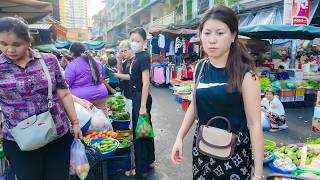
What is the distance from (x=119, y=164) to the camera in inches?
166

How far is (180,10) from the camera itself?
25.1 meters

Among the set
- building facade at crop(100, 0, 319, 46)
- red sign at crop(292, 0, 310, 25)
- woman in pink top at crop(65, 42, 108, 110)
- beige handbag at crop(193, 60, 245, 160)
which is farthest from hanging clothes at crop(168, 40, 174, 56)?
beige handbag at crop(193, 60, 245, 160)

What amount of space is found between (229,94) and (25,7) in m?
4.62

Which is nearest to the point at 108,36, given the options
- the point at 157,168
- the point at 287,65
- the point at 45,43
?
the point at 45,43

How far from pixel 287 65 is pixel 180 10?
15.6 m

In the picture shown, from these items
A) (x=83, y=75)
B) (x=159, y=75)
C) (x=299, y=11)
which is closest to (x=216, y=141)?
(x=83, y=75)

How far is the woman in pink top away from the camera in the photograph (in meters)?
4.20

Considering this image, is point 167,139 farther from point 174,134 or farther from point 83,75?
point 83,75

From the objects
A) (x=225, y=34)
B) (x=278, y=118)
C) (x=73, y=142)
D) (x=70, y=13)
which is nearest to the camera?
(x=225, y=34)

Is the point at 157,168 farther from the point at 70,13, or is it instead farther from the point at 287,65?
the point at 70,13

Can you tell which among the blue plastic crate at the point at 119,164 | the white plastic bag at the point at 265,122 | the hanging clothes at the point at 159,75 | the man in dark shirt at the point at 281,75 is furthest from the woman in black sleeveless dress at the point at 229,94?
the hanging clothes at the point at 159,75

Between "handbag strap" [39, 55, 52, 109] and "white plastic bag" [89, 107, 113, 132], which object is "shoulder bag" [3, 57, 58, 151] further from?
"white plastic bag" [89, 107, 113, 132]

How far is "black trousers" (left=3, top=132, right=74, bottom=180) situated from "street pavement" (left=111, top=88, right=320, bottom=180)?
71.1 inches

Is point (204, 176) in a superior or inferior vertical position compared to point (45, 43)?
inferior
